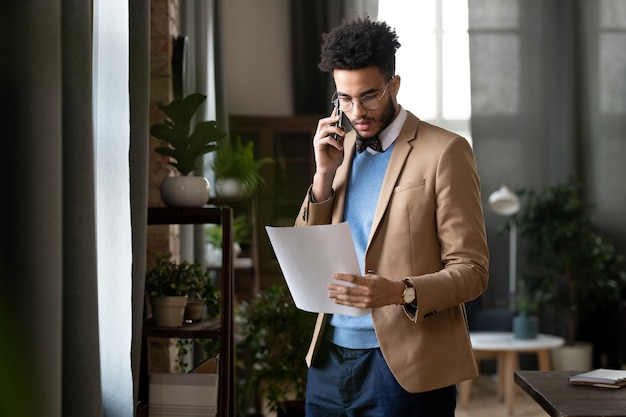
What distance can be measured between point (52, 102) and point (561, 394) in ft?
4.50

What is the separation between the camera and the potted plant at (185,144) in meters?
2.98

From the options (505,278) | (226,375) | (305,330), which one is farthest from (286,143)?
(226,375)

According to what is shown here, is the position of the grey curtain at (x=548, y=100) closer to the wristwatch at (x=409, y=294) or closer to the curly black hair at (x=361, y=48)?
the curly black hair at (x=361, y=48)

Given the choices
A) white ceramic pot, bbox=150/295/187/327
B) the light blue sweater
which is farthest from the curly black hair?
white ceramic pot, bbox=150/295/187/327

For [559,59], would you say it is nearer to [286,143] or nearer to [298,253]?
[286,143]

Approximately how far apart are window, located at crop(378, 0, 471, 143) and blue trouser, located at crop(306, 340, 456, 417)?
19.3ft

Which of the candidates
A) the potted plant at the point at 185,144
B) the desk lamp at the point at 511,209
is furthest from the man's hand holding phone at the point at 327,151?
the desk lamp at the point at 511,209

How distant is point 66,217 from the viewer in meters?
2.03

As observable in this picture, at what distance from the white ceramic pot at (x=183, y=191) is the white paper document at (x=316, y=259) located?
959mm

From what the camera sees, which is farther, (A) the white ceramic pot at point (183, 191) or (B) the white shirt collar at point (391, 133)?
(A) the white ceramic pot at point (183, 191)

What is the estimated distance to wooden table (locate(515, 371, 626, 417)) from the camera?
1.94 metres

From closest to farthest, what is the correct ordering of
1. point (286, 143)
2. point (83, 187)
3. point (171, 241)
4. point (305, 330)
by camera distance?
point (83, 187) → point (171, 241) → point (305, 330) → point (286, 143)

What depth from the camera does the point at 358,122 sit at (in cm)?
211

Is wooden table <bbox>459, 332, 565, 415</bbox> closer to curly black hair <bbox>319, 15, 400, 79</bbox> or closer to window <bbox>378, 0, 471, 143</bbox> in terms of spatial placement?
window <bbox>378, 0, 471, 143</bbox>
